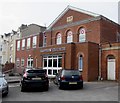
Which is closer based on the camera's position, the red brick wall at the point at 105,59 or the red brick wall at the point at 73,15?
the red brick wall at the point at 105,59

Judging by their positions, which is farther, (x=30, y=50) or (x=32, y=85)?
(x=30, y=50)

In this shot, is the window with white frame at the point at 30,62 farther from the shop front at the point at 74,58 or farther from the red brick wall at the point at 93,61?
the red brick wall at the point at 93,61

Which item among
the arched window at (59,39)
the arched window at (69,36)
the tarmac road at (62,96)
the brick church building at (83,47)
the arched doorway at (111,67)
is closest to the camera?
the tarmac road at (62,96)

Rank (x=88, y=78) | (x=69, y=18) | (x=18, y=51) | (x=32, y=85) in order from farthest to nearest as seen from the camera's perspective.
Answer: (x=18, y=51) → (x=69, y=18) → (x=88, y=78) → (x=32, y=85)

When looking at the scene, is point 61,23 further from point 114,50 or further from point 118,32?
point 114,50

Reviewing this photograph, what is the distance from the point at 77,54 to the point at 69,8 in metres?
9.23

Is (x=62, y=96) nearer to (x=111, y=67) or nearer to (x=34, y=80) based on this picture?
(x=34, y=80)

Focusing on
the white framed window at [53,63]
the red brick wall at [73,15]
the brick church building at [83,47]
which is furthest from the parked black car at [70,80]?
the red brick wall at [73,15]

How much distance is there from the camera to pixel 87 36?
89.4ft

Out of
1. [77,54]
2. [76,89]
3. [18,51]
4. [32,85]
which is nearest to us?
[32,85]

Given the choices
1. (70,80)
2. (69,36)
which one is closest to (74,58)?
(69,36)

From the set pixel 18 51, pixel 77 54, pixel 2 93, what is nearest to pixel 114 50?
pixel 77 54

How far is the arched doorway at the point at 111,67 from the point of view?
22.9 m

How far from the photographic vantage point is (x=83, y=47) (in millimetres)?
23484
